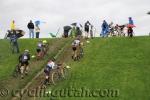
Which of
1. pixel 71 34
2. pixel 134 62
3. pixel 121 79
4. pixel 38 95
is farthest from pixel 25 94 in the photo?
pixel 71 34

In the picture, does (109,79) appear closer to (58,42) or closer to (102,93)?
(102,93)

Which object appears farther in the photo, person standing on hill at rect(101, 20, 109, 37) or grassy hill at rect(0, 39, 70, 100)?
person standing on hill at rect(101, 20, 109, 37)

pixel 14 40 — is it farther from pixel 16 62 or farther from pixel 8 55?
pixel 16 62

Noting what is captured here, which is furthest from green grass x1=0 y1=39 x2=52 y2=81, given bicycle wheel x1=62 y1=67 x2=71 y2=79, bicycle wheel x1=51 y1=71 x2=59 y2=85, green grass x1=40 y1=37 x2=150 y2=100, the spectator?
green grass x1=40 y1=37 x2=150 y2=100

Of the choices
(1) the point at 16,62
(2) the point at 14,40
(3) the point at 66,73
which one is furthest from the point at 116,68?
(2) the point at 14,40

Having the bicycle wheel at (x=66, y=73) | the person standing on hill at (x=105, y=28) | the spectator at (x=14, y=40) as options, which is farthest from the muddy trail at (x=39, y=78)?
the person standing on hill at (x=105, y=28)

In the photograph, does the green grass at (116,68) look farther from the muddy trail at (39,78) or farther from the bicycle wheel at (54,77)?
the muddy trail at (39,78)

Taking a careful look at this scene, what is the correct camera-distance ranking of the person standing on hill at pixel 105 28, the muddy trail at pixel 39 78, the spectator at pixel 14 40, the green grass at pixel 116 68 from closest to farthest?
the muddy trail at pixel 39 78, the green grass at pixel 116 68, the spectator at pixel 14 40, the person standing on hill at pixel 105 28

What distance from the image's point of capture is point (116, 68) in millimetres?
47812

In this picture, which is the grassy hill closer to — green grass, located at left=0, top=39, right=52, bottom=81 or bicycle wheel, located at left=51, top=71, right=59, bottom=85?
green grass, located at left=0, top=39, right=52, bottom=81

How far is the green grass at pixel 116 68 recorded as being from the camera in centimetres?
4212

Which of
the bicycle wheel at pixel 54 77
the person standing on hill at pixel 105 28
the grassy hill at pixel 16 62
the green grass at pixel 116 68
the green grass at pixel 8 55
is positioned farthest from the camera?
the person standing on hill at pixel 105 28

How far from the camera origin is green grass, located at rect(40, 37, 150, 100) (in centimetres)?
4212

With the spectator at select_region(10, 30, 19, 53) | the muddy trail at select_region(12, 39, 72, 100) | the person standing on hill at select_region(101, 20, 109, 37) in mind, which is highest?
the person standing on hill at select_region(101, 20, 109, 37)
